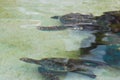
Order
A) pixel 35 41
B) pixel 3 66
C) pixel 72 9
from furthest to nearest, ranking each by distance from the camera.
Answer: pixel 72 9 < pixel 35 41 < pixel 3 66

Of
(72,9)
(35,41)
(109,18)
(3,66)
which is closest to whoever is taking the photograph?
(3,66)

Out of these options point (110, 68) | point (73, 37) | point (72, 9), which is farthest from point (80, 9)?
point (110, 68)

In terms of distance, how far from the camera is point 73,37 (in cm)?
390

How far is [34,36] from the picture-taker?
12.8ft

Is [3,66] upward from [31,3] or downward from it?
downward

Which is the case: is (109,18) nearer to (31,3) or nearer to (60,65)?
(60,65)

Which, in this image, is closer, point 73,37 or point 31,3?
point 73,37

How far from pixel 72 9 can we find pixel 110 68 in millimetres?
2310

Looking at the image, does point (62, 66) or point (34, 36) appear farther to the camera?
point (34, 36)

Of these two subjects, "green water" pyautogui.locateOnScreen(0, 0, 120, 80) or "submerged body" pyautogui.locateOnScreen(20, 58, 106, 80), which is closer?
"submerged body" pyautogui.locateOnScreen(20, 58, 106, 80)

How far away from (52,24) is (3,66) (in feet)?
4.87

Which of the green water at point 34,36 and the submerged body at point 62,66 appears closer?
the submerged body at point 62,66

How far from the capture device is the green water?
9.86 ft

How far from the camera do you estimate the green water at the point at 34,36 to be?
3.01 m
